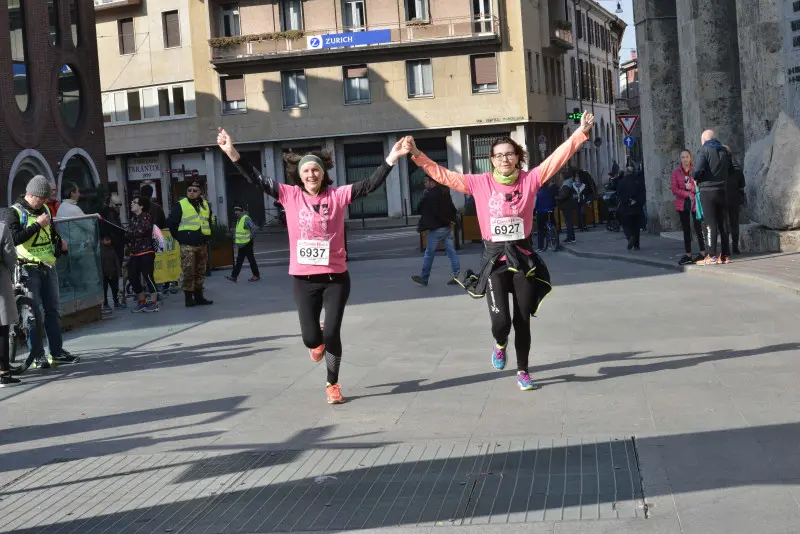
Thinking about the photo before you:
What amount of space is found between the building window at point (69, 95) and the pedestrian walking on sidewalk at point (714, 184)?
2561 cm

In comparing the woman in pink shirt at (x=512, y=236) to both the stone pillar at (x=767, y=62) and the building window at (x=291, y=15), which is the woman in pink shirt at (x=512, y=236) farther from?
the building window at (x=291, y=15)

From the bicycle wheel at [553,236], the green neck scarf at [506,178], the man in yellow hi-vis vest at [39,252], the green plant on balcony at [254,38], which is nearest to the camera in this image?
the green neck scarf at [506,178]

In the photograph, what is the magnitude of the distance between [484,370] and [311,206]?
7.30 ft

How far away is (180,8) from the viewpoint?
188 ft

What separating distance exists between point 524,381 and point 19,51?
31010 millimetres

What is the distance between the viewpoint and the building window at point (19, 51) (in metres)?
36.9

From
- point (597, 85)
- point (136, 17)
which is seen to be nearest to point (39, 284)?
point (136, 17)

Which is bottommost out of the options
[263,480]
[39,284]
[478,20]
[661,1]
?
[263,480]

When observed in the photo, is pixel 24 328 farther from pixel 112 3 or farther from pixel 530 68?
pixel 112 3

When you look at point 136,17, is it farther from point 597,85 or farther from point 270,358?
→ point 270,358

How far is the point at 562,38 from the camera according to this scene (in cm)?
6212

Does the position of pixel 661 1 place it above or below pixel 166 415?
above

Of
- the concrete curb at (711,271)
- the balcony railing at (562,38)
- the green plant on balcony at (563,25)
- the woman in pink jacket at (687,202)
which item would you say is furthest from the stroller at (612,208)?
the green plant on balcony at (563,25)

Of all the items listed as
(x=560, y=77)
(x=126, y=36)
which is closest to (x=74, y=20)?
(x=126, y=36)
